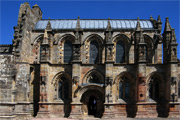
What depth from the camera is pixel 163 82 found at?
2347 cm

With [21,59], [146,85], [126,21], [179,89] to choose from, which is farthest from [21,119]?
[126,21]

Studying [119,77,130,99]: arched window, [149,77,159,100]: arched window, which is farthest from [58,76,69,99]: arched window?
[149,77,159,100]: arched window

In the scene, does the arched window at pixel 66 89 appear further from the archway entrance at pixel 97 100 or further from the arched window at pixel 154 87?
the arched window at pixel 154 87

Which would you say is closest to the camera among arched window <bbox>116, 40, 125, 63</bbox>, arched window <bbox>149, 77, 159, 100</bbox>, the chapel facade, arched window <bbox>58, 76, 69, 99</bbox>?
the chapel facade

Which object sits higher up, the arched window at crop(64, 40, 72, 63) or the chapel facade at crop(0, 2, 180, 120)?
the arched window at crop(64, 40, 72, 63)

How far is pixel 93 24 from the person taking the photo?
30.2 metres

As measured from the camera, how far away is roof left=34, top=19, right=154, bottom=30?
29.6 meters

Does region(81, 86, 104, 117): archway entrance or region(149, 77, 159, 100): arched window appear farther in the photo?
region(149, 77, 159, 100): arched window

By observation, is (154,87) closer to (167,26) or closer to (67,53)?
(167,26)

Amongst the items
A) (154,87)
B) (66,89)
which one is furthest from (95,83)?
(154,87)

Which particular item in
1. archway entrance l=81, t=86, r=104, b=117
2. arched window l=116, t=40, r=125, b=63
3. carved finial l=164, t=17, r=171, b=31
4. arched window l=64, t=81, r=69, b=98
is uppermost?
carved finial l=164, t=17, r=171, b=31

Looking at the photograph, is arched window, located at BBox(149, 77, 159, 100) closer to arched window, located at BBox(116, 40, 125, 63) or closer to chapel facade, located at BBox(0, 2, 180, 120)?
chapel facade, located at BBox(0, 2, 180, 120)

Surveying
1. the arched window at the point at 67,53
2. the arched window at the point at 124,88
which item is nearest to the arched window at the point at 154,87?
the arched window at the point at 124,88

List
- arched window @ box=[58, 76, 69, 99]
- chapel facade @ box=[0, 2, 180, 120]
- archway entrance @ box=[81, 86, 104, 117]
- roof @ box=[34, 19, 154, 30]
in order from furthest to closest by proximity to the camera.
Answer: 1. roof @ box=[34, 19, 154, 30]
2. arched window @ box=[58, 76, 69, 99]
3. archway entrance @ box=[81, 86, 104, 117]
4. chapel facade @ box=[0, 2, 180, 120]
